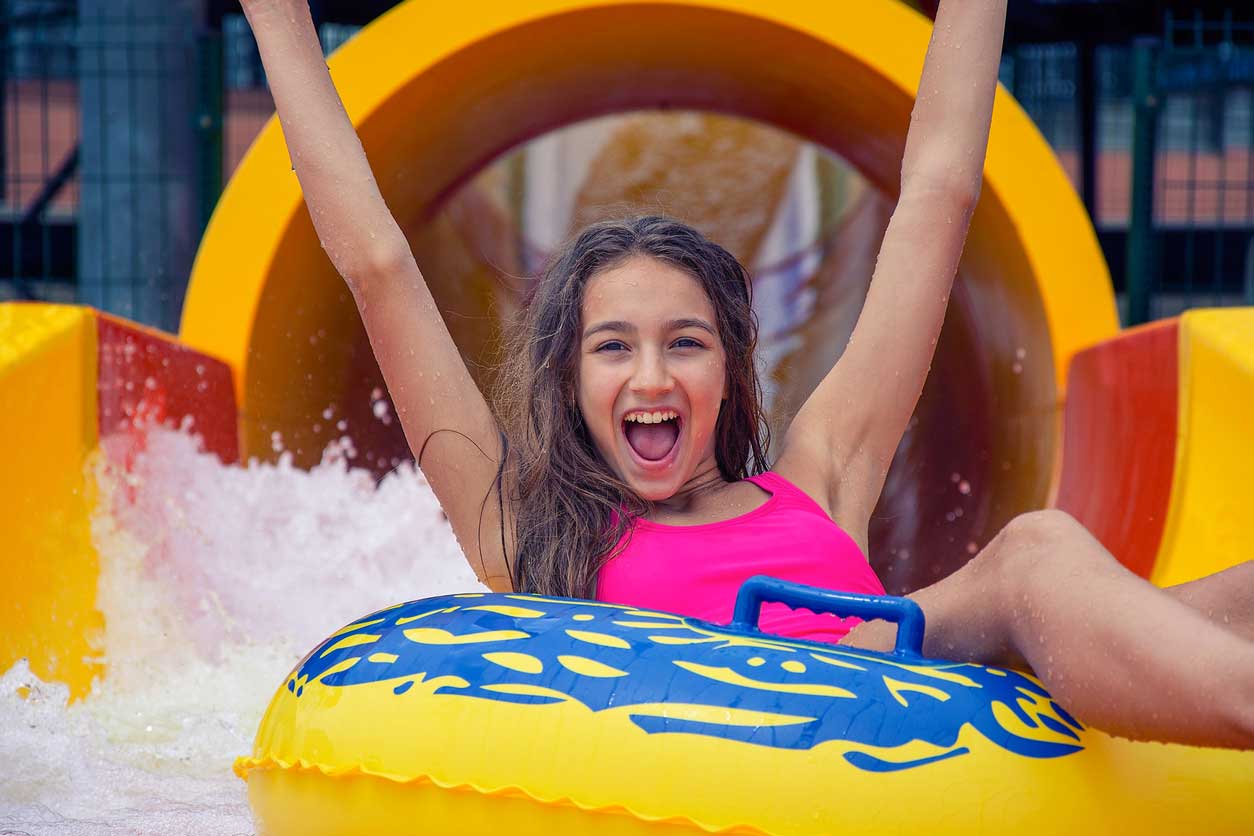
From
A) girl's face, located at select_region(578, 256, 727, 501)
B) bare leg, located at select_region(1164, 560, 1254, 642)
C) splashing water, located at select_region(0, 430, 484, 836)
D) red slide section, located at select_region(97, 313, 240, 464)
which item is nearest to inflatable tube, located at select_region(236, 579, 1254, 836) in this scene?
bare leg, located at select_region(1164, 560, 1254, 642)

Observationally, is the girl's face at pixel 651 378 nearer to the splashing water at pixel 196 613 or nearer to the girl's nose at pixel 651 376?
the girl's nose at pixel 651 376

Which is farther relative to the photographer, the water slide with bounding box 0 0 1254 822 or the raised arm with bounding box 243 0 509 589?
the water slide with bounding box 0 0 1254 822

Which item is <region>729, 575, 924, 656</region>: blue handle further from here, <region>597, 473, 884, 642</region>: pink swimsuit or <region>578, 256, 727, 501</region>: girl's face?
<region>578, 256, 727, 501</region>: girl's face

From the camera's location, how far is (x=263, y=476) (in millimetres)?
3607

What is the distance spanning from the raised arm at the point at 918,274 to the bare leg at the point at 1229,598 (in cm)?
58

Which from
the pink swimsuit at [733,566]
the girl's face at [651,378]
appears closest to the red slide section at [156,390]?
the girl's face at [651,378]

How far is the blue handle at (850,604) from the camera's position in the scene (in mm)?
1526

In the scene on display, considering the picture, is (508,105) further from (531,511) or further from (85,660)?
(531,511)

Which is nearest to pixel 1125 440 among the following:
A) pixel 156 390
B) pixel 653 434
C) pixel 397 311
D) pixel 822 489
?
pixel 822 489

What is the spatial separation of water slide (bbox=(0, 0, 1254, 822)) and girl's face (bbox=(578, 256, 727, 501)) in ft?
4.21

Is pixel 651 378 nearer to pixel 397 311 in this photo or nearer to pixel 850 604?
pixel 397 311

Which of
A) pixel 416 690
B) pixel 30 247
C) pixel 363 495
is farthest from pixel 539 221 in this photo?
pixel 416 690

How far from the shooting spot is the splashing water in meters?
2.31

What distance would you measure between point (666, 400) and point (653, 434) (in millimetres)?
67
